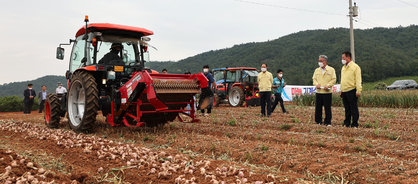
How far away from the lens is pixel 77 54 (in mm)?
7375

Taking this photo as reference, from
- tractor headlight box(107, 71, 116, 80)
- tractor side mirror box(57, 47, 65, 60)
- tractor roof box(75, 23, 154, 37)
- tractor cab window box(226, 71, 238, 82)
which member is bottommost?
tractor headlight box(107, 71, 116, 80)

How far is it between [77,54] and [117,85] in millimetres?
1365

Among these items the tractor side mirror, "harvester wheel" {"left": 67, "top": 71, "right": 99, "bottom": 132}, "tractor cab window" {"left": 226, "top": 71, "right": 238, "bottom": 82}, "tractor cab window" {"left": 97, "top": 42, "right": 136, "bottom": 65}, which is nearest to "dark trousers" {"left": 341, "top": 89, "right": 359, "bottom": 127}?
"tractor cab window" {"left": 97, "top": 42, "right": 136, "bottom": 65}

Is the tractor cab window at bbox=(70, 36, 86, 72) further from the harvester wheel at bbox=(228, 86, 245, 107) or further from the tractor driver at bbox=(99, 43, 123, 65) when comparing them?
the harvester wheel at bbox=(228, 86, 245, 107)

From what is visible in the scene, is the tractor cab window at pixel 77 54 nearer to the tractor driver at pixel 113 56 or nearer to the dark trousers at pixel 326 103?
the tractor driver at pixel 113 56

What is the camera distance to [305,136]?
5.82m

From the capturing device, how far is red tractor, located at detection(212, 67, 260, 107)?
15.5 m

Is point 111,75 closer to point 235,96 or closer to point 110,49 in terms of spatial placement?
point 110,49

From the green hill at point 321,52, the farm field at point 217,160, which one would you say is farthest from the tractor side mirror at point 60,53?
the green hill at point 321,52

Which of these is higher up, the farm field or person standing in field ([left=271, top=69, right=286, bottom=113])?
person standing in field ([left=271, top=69, right=286, bottom=113])

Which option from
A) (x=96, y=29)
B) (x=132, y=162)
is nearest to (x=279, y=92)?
(x=96, y=29)

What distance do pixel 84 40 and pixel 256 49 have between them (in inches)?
2323

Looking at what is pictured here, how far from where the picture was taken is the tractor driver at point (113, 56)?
22.5 feet

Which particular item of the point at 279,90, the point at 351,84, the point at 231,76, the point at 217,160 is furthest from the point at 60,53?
the point at 231,76
